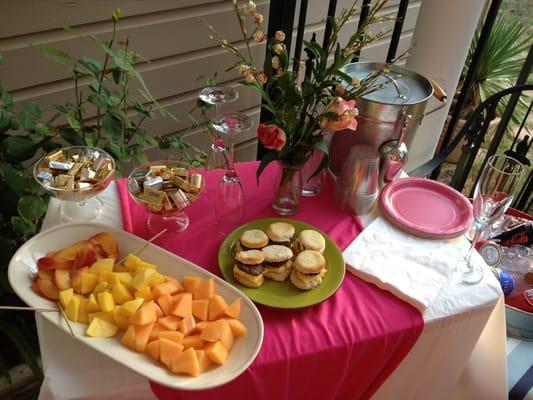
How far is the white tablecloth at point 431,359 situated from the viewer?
0.80 metres

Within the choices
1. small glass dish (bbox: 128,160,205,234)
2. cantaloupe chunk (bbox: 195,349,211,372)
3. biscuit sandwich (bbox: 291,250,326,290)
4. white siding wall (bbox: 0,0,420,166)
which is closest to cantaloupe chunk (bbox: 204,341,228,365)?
cantaloupe chunk (bbox: 195,349,211,372)

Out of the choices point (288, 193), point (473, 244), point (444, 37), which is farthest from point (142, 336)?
point (444, 37)

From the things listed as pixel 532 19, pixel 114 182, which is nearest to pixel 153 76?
pixel 114 182

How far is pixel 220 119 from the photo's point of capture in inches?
39.0

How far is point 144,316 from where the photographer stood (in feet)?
2.60

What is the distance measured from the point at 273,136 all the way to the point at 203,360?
428mm

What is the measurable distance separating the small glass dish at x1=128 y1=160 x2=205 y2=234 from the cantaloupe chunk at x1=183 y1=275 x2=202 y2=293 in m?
0.17

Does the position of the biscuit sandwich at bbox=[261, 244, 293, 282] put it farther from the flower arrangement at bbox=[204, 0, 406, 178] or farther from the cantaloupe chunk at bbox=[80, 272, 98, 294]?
the cantaloupe chunk at bbox=[80, 272, 98, 294]

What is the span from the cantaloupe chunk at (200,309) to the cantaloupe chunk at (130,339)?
107mm

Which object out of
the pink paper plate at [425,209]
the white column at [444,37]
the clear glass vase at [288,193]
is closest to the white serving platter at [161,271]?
the clear glass vase at [288,193]

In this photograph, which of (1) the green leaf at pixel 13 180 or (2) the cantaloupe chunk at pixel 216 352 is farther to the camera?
(1) the green leaf at pixel 13 180

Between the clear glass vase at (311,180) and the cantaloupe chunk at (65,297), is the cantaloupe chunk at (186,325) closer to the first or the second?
the cantaloupe chunk at (65,297)

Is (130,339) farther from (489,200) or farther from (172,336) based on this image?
(489,200)

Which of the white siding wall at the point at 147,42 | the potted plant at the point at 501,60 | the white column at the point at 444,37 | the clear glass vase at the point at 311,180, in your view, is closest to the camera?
the clear glass vase at the point at 311,180
